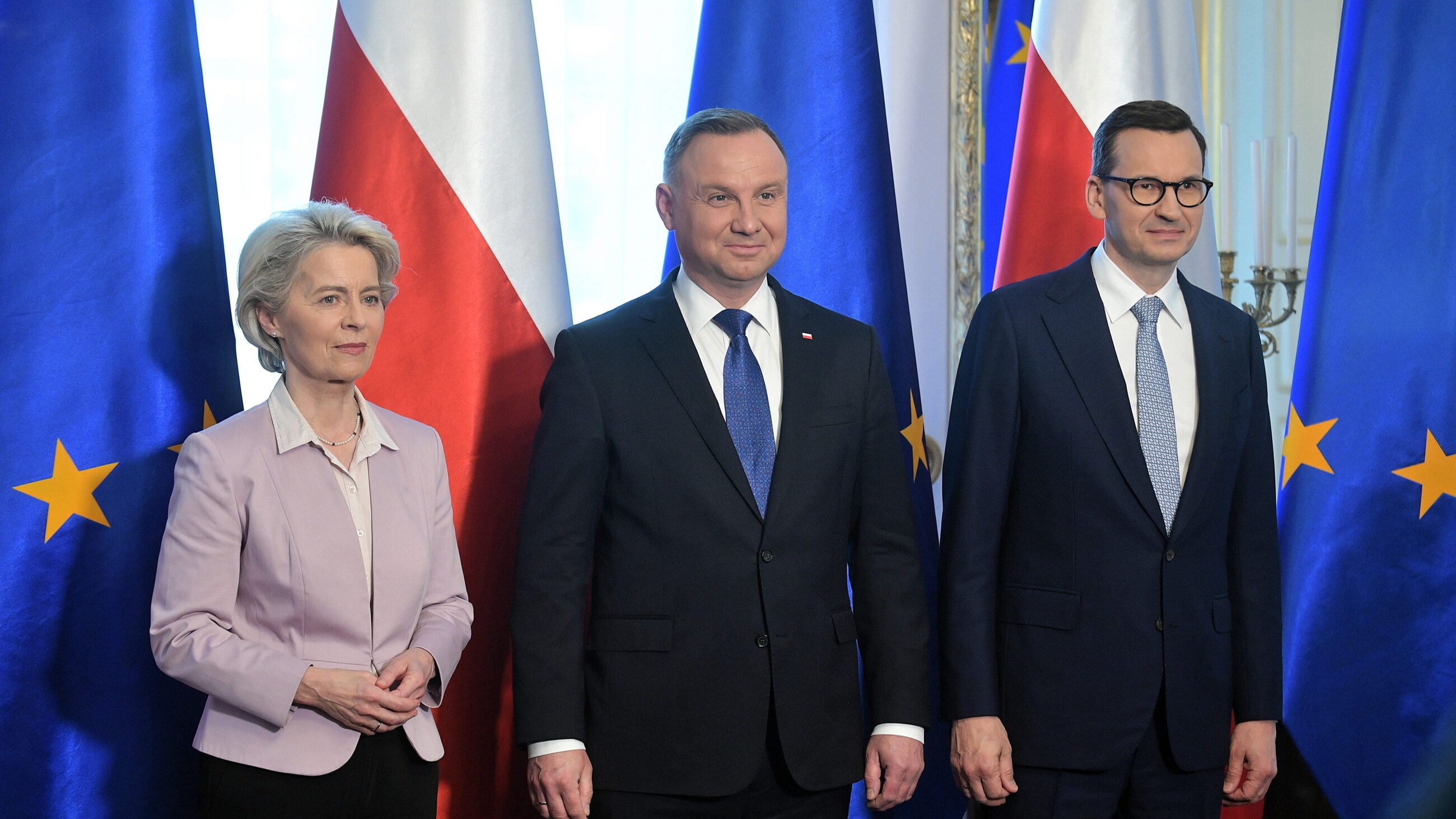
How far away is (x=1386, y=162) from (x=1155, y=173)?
3.04ft

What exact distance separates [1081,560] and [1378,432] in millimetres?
1030

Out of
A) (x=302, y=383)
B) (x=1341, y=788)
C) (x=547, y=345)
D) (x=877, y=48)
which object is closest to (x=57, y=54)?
(x=302, y=383)

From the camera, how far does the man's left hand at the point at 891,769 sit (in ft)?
5.91

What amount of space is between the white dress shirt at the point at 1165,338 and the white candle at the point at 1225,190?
955mm

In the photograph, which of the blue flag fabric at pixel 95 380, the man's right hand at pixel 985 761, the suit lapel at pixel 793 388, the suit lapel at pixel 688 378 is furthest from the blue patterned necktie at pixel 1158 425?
the blue flag fabric at pixel 95 380

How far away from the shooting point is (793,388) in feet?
6.04

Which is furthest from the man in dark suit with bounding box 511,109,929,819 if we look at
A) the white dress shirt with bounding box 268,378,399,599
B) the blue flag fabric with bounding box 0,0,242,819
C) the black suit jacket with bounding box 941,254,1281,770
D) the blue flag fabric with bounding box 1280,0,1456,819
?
the blue flag fabric with bounding box 1280,0,1456,819

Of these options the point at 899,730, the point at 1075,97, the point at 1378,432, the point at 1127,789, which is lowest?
the point at 1127,789

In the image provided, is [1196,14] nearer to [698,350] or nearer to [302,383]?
[698,350]

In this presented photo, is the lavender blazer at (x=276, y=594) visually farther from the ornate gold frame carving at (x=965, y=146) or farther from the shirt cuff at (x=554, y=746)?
the ornate gold frame carving at (x=965, y=146)

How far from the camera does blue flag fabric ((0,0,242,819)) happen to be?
A: 1.83 metres


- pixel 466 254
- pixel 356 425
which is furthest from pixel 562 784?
pixel 466 254

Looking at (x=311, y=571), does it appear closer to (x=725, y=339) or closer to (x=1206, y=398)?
(x=725, y=339)

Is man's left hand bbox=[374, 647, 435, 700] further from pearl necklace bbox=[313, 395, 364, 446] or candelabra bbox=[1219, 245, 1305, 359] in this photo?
candelabra bbox=[1219, 245, 1305, 359]
